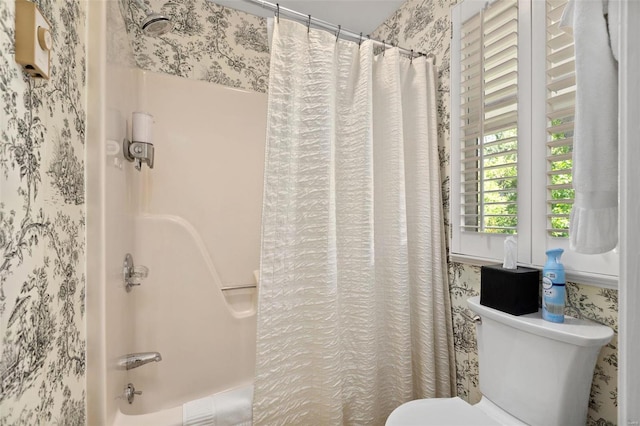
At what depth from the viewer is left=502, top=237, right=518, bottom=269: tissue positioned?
1084 millimetres

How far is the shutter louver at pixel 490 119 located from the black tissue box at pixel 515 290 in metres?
0.21

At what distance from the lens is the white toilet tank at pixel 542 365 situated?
87 centimetres

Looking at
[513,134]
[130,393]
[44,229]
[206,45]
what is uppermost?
[206,45]

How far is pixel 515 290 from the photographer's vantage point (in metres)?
1.01

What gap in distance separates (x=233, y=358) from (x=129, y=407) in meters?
0.49

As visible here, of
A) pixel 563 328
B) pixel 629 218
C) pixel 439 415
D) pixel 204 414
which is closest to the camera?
pixel 629 218

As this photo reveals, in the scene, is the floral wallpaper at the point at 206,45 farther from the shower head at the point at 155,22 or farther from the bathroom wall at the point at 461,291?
the bathroom wall at the point at 461,291

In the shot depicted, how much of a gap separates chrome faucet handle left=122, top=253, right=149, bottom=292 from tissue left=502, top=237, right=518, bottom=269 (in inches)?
58.2

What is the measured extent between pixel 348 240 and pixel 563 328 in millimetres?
748

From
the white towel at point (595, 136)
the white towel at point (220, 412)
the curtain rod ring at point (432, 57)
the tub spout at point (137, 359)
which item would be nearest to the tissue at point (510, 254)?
the white towel at point (595, 136)

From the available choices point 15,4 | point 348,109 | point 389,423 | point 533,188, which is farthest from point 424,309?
point 15,4

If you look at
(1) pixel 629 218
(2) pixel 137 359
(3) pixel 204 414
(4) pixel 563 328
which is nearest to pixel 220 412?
(3) pixel 204 414

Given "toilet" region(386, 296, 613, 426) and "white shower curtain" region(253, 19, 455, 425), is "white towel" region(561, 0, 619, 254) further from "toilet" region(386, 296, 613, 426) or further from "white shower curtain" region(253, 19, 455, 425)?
"white shower curtain" region(253, 19, 455, 425)

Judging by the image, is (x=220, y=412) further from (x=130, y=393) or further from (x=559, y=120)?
Result: (x=559, y=120)
